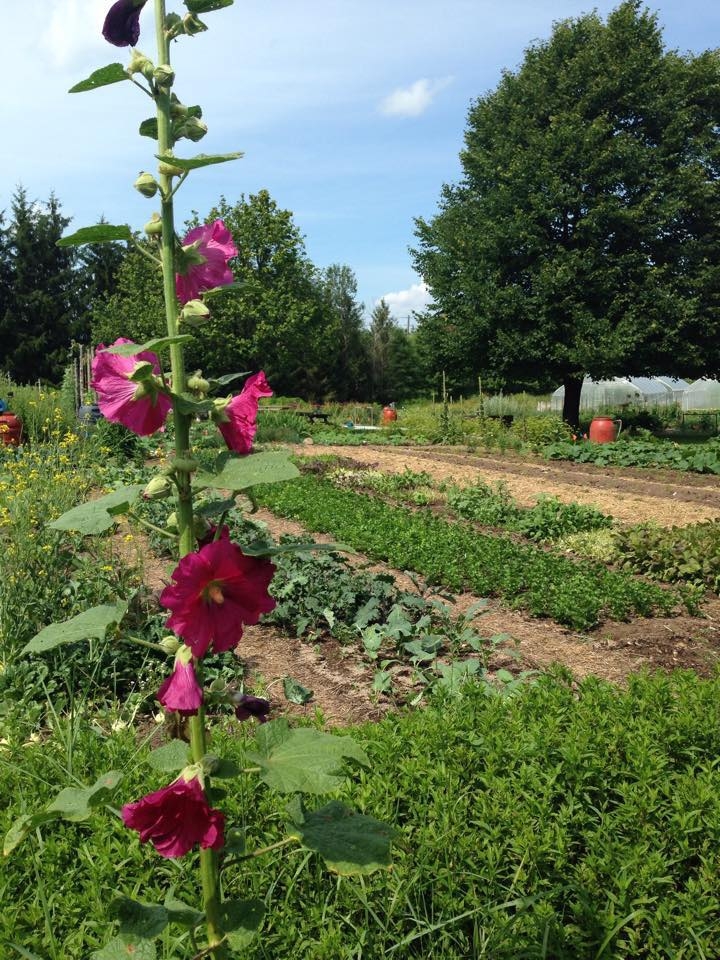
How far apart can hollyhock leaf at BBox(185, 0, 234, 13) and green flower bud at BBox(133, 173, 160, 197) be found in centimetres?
29

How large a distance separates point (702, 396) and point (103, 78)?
40.3m

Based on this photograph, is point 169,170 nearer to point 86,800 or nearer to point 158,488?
point 158,488

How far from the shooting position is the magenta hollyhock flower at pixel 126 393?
3.79ft

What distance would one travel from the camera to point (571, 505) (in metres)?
9.09

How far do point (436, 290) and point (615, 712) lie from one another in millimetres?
23814

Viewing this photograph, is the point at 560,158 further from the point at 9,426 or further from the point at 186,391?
the point at 186,391

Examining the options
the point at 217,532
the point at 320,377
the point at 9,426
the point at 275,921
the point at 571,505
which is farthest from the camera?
the point at 320,377

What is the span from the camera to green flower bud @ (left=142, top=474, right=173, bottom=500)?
1201 millimetres

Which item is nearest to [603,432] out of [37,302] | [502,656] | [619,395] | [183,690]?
[502,656]

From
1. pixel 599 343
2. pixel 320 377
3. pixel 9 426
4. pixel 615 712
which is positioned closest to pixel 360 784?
pixel 615 712

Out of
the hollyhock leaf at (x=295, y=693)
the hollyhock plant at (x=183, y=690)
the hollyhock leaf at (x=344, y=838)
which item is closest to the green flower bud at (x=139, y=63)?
the hollyhock plant at (x=183, y=690)

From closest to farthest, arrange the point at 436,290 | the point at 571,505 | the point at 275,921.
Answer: the point at 275,921 → the point at 571,505 → the point at 436,290

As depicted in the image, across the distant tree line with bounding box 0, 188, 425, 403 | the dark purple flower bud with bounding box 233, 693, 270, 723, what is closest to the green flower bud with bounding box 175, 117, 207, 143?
the dark purple flower bud with bounding box 233, 693, 270, 723

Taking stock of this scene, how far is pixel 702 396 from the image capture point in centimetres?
3766
